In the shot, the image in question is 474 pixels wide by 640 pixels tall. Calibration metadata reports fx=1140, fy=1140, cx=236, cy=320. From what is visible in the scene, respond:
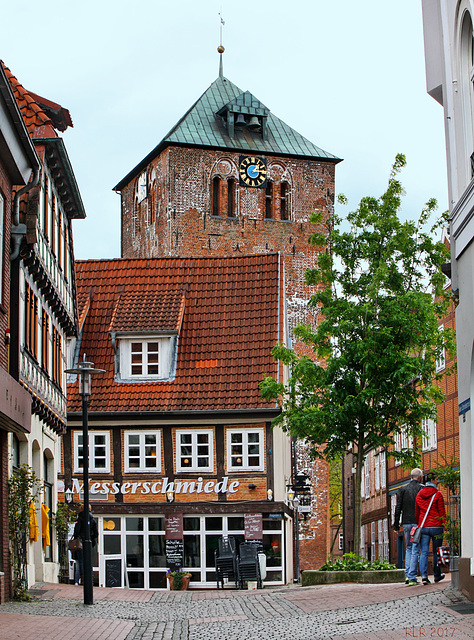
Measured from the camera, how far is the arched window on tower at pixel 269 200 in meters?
52.1

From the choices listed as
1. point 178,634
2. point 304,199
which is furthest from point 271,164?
point 178,634

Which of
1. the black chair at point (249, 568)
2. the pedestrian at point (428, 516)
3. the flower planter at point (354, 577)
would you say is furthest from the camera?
the black chair at point (249, 568)

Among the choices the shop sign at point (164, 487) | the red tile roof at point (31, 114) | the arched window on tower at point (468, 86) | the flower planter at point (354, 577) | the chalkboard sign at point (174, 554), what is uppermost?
Result: the red tile roof at point (31, 114)

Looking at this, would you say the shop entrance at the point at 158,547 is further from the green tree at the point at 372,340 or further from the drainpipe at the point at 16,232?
the drainpipe at the point at 16,232

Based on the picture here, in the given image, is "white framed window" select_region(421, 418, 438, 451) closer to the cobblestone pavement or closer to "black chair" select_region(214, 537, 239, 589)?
"black chair" select_region(214, 537, 239, 589)

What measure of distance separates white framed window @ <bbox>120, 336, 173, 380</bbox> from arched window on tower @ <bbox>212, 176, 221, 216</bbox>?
743 inches

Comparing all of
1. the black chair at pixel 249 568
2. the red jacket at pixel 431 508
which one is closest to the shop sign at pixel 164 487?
the black chair at pixel 249 568

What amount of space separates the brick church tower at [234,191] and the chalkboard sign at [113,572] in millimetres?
19989

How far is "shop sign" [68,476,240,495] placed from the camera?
103ft

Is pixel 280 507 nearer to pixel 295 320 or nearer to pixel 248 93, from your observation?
pixel 295 320

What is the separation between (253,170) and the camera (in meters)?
52.8

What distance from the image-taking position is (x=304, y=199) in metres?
52.6

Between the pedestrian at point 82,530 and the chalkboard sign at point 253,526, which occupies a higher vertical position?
the pedestrian at point 82,530

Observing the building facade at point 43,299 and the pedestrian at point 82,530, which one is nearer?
the building facade at point 43,299
